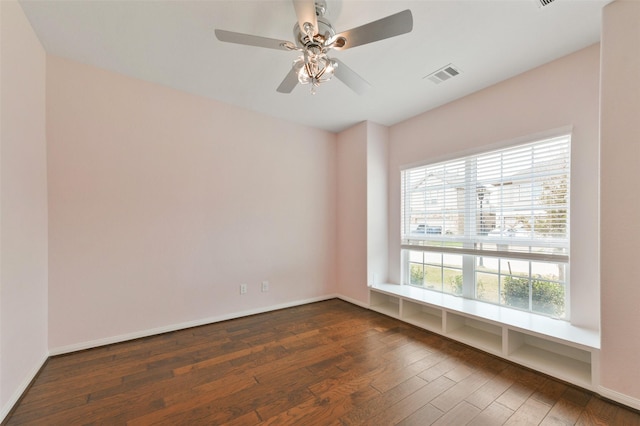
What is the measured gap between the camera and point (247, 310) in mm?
3441

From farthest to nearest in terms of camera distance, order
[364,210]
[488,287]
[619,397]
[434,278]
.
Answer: [364,210]
[434,278]
[488,287]
[619,397]

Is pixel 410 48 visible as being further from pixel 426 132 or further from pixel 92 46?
pixel 92 46

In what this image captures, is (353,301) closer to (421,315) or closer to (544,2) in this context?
(421,315)

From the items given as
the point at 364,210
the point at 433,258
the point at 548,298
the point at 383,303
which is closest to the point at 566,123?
the point at 548,298

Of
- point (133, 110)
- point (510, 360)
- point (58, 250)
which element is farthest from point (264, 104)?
point (510, 360)

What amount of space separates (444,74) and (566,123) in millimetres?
1158

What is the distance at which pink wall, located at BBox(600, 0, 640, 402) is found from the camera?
1.71m

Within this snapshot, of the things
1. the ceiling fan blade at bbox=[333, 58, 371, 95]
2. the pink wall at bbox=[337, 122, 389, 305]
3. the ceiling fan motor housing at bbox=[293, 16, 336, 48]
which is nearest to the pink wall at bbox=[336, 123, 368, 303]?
the pink wall at bbox=[337, 122, 389, 305]

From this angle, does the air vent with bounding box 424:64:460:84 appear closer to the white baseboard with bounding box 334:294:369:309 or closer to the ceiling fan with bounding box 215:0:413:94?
the ceiling fan with bounding box 215:0:413:94

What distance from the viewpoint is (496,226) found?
2.80 meters

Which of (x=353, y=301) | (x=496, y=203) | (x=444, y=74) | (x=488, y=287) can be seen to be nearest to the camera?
(x=444, y=74)

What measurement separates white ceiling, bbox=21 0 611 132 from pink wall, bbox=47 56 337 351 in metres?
0.38

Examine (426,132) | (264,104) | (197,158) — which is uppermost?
(264,104)

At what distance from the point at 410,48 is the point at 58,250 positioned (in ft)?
11.9
